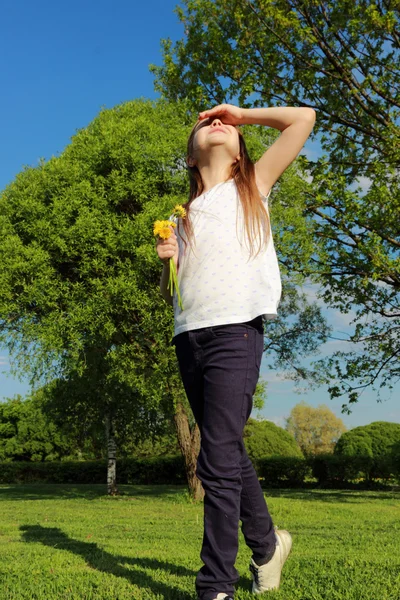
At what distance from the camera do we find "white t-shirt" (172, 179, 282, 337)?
118 inches

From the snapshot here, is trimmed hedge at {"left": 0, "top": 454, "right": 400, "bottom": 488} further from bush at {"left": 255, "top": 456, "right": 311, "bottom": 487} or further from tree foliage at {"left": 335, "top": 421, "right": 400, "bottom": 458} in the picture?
tree foliage at {"left": 335, "top": 421, "right": 400, "bottom": 458}

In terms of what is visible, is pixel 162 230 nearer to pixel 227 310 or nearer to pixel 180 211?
pixel 180 211

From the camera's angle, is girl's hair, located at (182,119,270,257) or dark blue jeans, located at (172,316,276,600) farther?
girl's hair, located at (182,119,270,257)

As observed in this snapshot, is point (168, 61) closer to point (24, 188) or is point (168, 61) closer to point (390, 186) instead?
point (24, 188)

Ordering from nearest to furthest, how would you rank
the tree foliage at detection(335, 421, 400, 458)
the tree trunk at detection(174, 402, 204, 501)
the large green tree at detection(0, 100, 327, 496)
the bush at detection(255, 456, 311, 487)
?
1. the large green tree at detection(0, 100, 327, 496)
2. the tree trunk at detection(174, 402, 204, 501)
3. the tree foliage at detection(335, 421, 400, 458)
4. the bush at detection(255, 456, 311, 487)

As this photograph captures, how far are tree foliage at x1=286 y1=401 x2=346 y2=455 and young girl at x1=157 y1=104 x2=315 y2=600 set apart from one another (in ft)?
118

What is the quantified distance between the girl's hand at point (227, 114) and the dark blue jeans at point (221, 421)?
122 centimetres

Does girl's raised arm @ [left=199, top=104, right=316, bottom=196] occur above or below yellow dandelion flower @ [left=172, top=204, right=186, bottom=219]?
above

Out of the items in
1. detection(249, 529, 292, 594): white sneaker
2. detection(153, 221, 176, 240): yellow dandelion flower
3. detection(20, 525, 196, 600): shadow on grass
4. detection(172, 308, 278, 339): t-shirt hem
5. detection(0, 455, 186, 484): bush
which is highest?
detection(153, 221, 176, 240): yellow dandelion flower

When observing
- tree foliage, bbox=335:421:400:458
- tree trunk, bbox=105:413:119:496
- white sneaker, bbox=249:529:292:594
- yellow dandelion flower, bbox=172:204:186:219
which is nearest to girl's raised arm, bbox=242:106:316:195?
yellow dandelion flower, bbox=172:204:186:219

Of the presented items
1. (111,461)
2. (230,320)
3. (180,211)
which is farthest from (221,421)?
(111,461)

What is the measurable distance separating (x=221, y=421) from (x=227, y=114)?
1.79m

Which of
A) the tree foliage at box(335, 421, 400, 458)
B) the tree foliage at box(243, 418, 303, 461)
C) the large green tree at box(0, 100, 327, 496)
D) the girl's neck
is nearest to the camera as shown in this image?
the girl's neck

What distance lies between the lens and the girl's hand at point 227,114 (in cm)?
341
